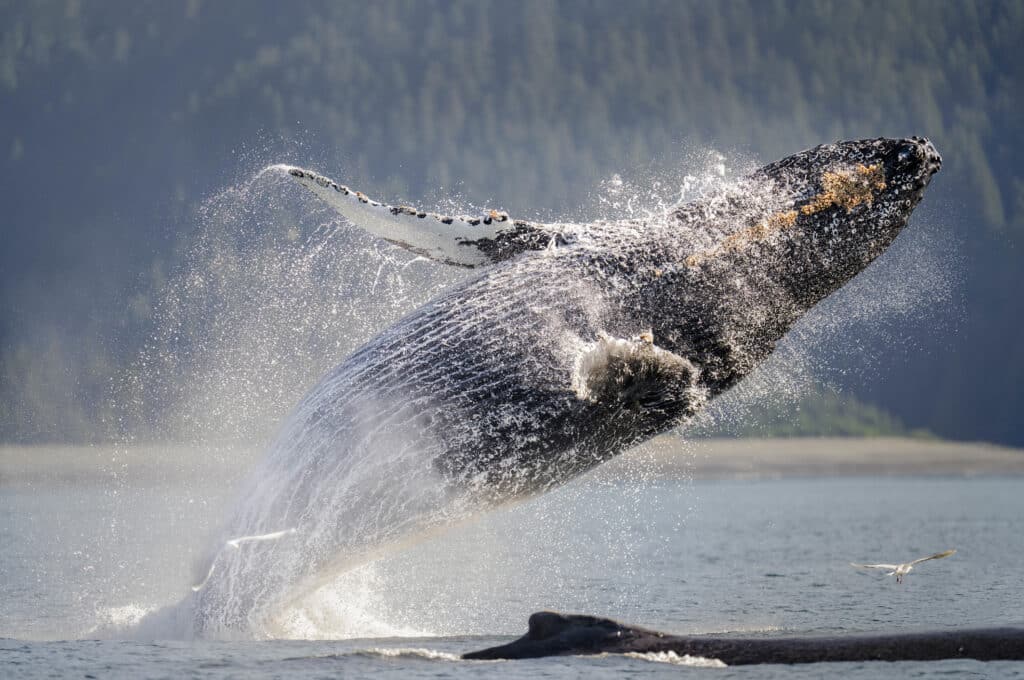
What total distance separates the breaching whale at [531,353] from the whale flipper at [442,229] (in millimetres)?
14

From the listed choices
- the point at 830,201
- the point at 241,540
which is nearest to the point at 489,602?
the point at 241,540

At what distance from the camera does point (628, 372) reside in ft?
22.4

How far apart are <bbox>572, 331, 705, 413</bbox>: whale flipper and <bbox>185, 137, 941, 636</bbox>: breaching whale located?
0.04ft

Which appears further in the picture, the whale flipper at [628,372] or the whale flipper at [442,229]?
the whale flipper at [442,229]

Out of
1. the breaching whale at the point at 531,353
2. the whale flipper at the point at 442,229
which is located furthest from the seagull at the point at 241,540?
the whale flipper at the point at 442,229

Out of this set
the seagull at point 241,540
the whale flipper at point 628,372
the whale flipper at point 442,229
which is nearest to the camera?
the whale flipper at point 628,372

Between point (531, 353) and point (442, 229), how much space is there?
1.31 meters

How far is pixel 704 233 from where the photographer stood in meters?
7.84

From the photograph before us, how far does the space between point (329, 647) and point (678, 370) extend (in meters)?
3.12

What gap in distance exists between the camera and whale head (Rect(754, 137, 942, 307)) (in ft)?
25.6

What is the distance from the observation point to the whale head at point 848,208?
307 inches

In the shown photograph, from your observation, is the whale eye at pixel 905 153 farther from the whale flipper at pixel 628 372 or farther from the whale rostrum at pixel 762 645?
the whale rostrum at pixel 762 645

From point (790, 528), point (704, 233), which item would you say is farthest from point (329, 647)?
point (790, 528)

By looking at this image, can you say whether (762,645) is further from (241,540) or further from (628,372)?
(241,540)
